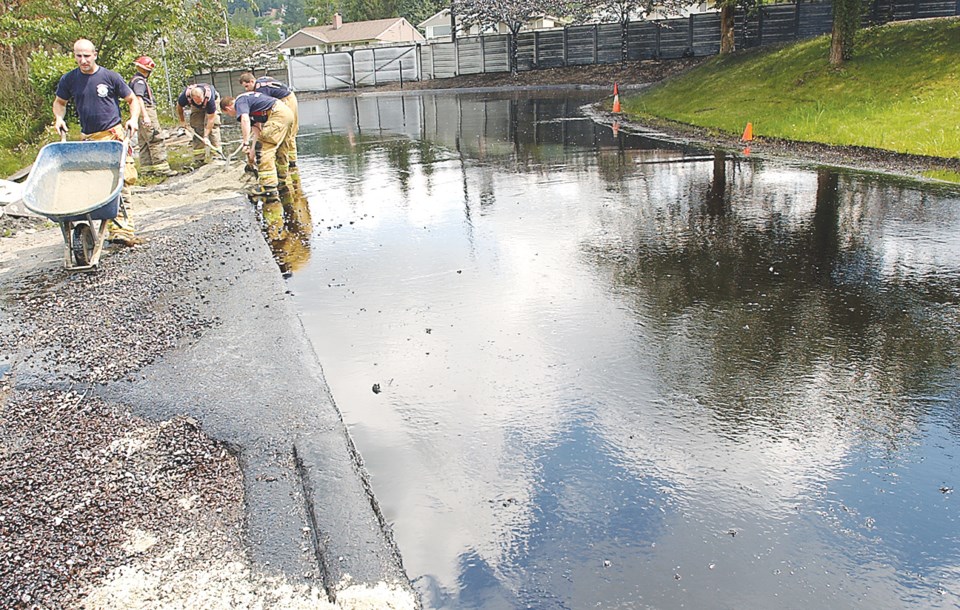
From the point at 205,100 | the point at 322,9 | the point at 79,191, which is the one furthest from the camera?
the point at 322,9

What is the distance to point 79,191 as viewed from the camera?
848cm

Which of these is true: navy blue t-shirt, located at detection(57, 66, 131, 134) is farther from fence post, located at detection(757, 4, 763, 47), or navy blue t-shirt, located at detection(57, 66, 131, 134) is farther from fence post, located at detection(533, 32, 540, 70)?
fence post, located at detection(533, 32, 540, 70)

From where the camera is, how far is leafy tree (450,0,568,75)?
39.4 m

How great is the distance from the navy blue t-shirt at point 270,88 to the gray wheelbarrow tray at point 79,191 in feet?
12.6

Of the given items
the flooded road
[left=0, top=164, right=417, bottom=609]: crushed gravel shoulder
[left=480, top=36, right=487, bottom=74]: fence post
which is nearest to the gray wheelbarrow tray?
[left=0, top=164, right=417, bottom=609]: crushed gravel shoulder

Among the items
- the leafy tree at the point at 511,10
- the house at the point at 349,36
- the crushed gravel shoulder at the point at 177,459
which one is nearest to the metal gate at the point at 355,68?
the leafy tree at the point at 511,10

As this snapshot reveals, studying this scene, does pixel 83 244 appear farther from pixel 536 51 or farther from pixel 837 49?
pixel 536 51

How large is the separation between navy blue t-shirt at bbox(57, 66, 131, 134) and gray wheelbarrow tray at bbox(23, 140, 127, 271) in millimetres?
742

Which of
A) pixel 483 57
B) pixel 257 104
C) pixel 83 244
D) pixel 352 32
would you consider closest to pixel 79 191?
pixel 83 244

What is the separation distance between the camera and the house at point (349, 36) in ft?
258

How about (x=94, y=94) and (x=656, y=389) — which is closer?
(x=656, y=389)

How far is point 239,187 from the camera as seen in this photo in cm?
1248

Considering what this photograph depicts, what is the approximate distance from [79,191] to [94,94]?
4.27 ft

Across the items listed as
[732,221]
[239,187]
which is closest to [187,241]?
[239,187]
